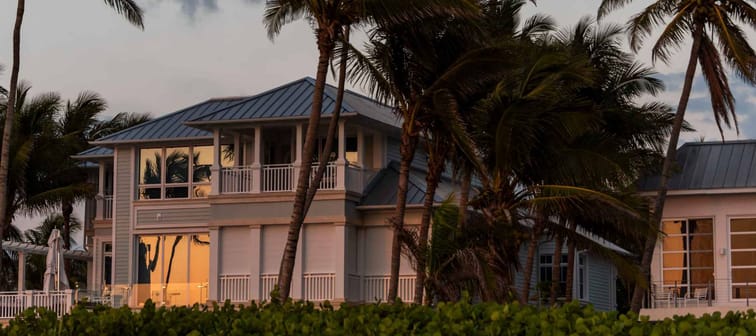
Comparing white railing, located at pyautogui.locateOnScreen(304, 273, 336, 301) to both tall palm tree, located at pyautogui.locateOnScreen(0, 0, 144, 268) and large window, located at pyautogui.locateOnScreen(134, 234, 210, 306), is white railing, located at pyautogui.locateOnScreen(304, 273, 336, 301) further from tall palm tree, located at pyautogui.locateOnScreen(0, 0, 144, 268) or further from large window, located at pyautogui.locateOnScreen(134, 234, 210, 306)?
tall palm tree, located at pyautogui.locateOnScreen(0, 0, 144, 268)

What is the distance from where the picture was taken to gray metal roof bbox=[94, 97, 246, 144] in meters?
38.1

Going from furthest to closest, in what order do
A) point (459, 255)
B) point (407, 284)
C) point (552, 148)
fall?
1. point (407, 284)
2. point (552, 148)
3. point (459, 255)

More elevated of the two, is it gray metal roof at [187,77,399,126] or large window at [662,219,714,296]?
gray metal roof at [187,77,399,126]

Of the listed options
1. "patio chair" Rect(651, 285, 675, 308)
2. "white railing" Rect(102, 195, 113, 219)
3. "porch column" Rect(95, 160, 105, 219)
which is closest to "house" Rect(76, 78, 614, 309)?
"white railing" Rect(102, 195, 113, 219)

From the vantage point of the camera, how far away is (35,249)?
3894 cm

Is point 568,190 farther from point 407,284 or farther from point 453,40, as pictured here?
point 407,284

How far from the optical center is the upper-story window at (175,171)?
37.9 meters

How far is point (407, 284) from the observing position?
3375 cm

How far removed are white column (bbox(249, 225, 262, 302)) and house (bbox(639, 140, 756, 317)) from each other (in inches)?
398

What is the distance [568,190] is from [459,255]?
246 centimetres

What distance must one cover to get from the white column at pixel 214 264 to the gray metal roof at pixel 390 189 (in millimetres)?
4013

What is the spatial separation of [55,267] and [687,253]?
16965mm

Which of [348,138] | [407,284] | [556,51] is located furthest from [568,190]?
[348,138]

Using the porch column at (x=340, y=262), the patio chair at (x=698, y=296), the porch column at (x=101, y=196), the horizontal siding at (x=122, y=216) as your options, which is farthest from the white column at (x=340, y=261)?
the porch column at (x=101, y=196)
